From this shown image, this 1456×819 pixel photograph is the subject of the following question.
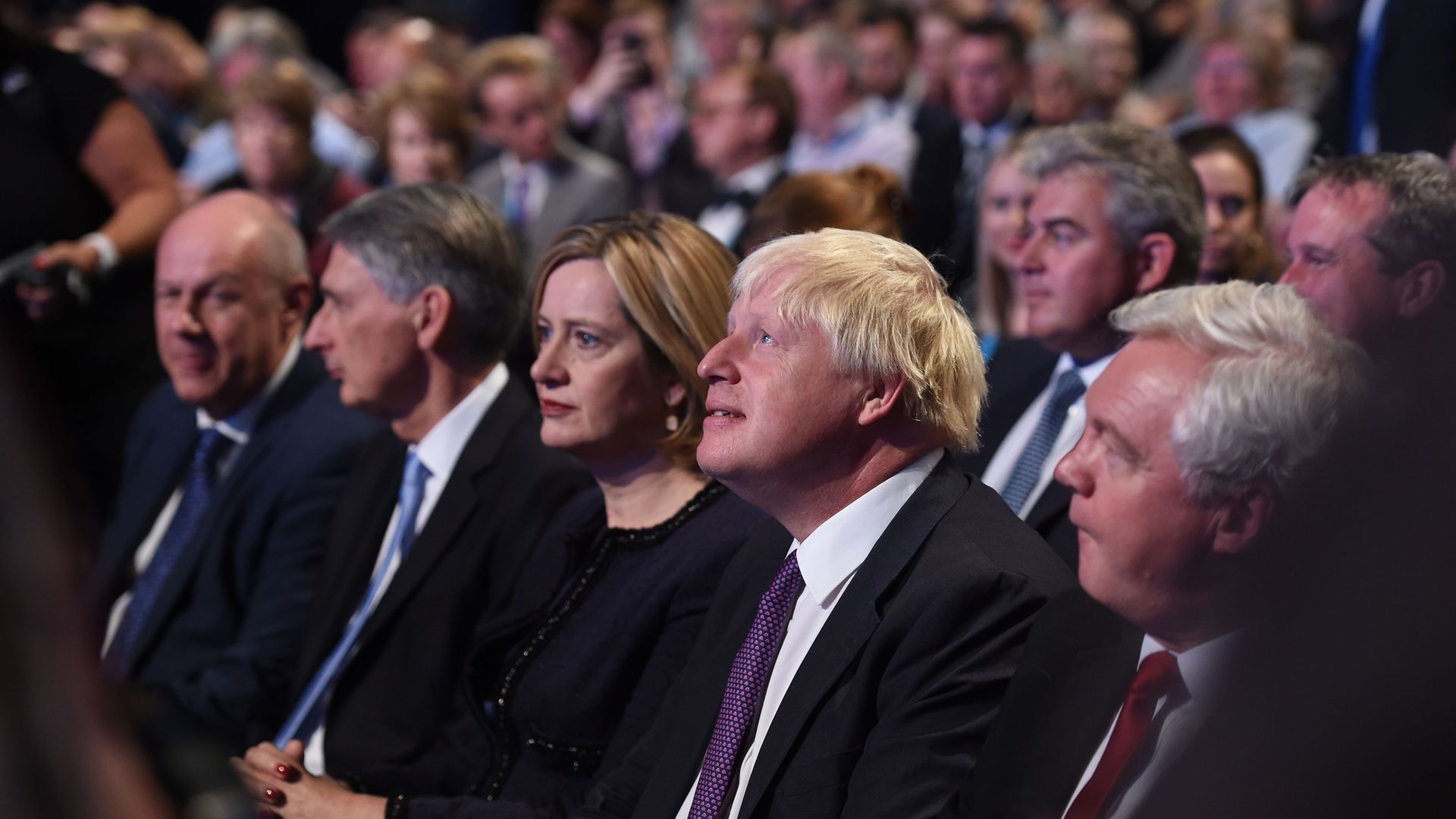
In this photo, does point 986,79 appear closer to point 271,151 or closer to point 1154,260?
point 271,151

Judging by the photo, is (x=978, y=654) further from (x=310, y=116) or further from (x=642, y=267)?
(x=310, y=116)

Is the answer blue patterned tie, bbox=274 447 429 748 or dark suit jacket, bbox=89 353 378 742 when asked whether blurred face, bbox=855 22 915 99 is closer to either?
dark suit jacket, bbox=89 353 378 742

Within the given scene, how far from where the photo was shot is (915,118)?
684 cm

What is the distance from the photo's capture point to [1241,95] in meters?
6.69

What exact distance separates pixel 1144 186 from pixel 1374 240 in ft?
2.77

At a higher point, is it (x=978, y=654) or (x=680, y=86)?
(x=680, y=86)

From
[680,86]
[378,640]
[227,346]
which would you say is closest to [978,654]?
[378,640]

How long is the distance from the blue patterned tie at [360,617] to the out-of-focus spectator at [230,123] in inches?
132

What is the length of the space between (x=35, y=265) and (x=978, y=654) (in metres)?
3.10

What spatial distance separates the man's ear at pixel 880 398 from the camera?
7.43 ft

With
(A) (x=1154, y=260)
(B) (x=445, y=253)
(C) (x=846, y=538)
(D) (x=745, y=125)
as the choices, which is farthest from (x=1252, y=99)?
(C) (x=846, y=538)

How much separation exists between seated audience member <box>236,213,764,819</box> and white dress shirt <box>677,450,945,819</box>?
421 mm

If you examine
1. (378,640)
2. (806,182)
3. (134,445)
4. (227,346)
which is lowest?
(378,640)

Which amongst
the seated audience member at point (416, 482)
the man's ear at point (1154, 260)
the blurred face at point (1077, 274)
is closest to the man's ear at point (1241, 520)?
the seated audience member at point (416, 482)
